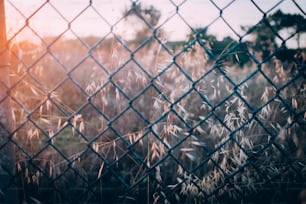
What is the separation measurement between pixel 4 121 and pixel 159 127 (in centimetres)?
126

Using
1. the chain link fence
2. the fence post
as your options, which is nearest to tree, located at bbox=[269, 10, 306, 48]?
the chain link fence

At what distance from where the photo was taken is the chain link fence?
1.00 metres

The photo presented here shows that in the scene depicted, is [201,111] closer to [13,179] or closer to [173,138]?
[173,138]

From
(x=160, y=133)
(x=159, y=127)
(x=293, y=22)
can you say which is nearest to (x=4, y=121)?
(x=160, y=133)

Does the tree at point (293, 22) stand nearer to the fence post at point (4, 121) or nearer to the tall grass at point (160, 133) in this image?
the tall grass at point (160, 133)

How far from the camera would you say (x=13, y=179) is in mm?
1065

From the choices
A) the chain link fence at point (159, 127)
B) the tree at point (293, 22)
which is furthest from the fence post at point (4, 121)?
the tree at point (293, 22)

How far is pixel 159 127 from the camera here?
2.17m

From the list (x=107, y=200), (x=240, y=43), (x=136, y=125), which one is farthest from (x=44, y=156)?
(x=240, y=43)

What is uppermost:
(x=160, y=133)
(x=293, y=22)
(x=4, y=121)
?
(x=4, y=121)

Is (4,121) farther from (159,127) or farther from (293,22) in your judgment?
(293,22)

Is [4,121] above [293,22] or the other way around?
above

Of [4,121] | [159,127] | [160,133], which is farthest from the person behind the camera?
[159,127]

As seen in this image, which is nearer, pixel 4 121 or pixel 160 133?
pixel 4 121
